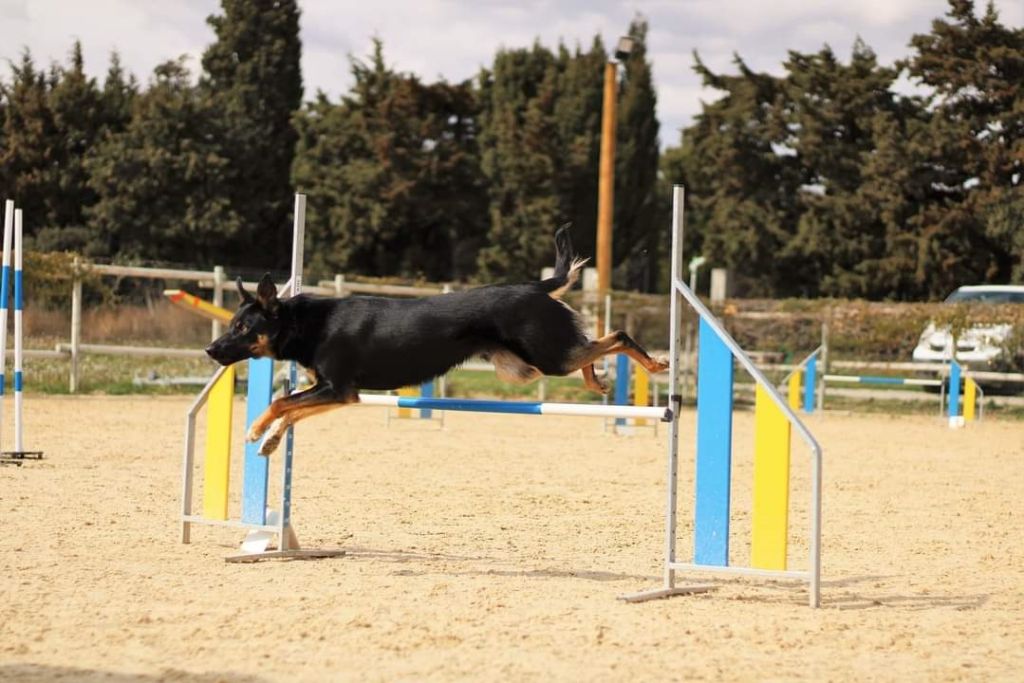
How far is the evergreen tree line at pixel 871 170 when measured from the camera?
27.8 meters

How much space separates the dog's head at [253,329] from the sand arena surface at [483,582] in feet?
3.50

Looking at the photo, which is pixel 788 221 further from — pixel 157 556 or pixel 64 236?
pixel 157 556

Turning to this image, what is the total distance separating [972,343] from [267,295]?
15.6 m

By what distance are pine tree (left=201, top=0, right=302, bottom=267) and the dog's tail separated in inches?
1096

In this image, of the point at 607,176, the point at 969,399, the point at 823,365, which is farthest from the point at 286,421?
the point at 823,365

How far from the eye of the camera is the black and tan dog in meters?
5.95

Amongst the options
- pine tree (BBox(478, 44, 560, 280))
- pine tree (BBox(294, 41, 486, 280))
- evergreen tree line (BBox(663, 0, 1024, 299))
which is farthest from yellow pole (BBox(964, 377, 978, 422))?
pine tree (BBox(294, 41, 486, 280))

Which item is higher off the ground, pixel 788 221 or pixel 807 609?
pixel 788 221

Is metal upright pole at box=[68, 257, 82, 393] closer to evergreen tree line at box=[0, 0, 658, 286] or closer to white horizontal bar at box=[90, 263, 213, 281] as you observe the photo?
white horizontal bar at box=[90, 263, 213, 281]

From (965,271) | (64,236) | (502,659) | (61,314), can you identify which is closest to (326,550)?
(502,659)

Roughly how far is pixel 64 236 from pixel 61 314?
13.8 meters

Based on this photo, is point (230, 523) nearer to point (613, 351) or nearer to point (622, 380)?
point (613, 351)

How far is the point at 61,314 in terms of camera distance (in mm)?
18172

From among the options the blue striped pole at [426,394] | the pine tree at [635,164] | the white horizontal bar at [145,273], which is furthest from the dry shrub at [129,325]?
the pine tree at [635,164]
